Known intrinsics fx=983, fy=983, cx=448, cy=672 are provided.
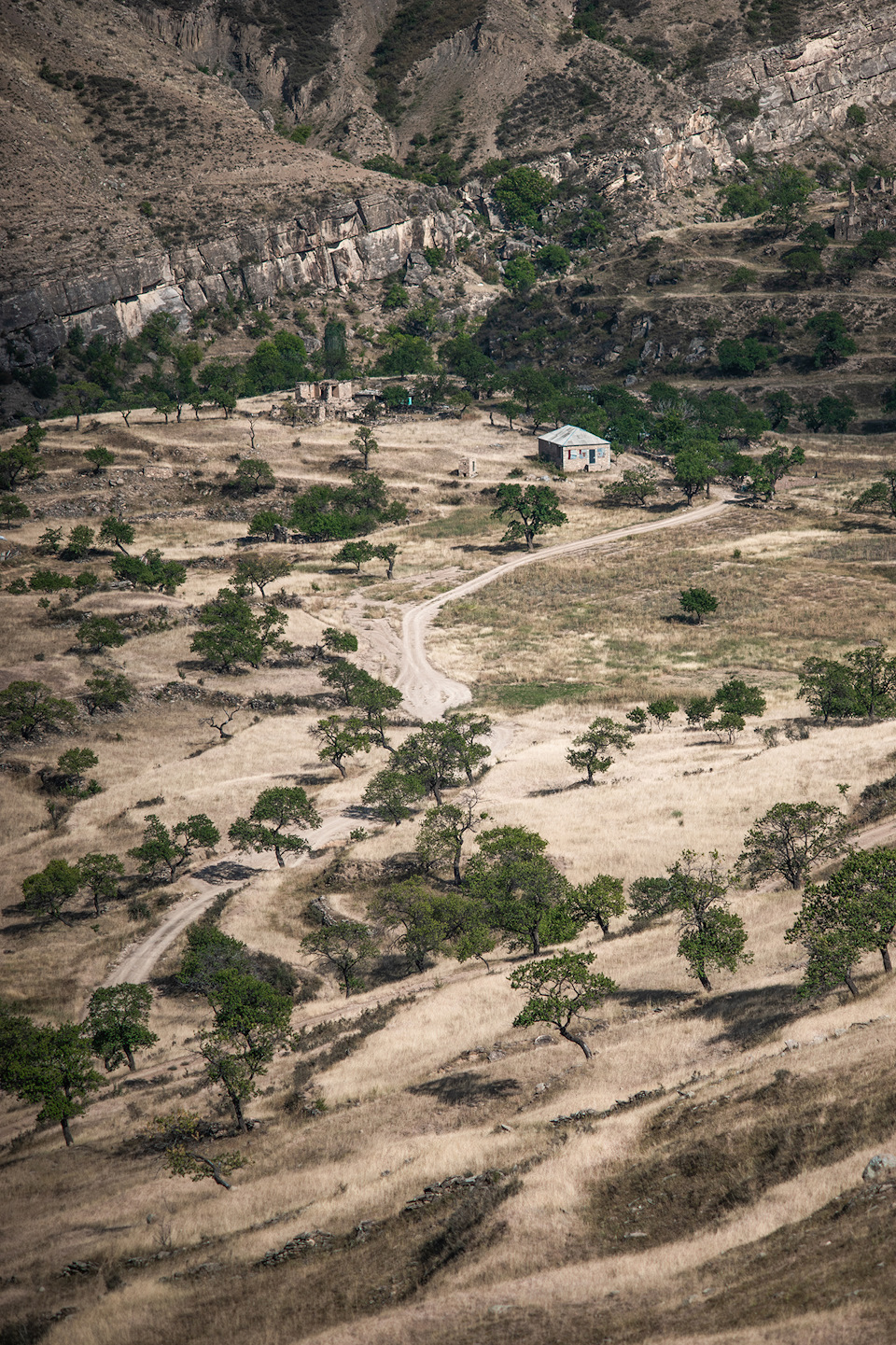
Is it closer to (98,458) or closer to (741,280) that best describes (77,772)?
(98,458)

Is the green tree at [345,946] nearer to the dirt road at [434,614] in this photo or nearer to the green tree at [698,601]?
the dirt road at [434,614]

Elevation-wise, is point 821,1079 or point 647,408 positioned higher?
point 647,408

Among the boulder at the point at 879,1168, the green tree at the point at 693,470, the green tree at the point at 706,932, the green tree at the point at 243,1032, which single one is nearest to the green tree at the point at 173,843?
the green tree at the point at 243,1032

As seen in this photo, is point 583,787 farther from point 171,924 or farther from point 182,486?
point 182,486

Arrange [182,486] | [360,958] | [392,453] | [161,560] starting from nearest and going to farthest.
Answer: [360,958], [161,560], [182,486], [392,453]

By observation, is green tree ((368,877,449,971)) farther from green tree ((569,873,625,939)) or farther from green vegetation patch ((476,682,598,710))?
green vegetation patch ((476,682,598,710))

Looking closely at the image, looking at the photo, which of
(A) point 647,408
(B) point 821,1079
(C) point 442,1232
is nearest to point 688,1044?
(B) point 821,1079
